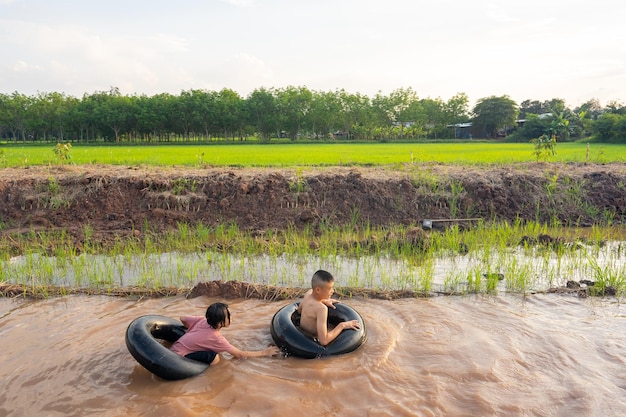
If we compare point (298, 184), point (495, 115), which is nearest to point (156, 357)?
point (298, 184)

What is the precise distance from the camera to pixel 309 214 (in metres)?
9.98

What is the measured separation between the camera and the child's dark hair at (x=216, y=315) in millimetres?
4020

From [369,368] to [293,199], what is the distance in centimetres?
673

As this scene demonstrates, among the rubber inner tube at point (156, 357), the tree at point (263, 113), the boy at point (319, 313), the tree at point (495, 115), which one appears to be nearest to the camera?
the rubber inner tube at point (156, 357)

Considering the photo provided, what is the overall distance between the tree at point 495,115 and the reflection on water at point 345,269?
2304 inches

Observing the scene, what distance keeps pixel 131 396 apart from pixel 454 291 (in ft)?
14.2

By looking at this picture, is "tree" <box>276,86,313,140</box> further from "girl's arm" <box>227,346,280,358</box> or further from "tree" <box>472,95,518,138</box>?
"girl's arm" <box>227,346,280,358</box>

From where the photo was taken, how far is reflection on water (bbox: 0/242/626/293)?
6.27 metres

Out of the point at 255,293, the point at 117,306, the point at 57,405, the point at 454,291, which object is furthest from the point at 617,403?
the point at 117,306

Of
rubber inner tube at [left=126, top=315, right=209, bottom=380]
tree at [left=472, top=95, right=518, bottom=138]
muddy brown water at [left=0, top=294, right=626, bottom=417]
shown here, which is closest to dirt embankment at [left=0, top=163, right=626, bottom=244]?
muddy brown water at [left=0, top=294, right=626, bottom=417]

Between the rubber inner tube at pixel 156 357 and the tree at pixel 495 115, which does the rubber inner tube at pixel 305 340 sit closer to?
the rubber inner tube at pixel 156 357

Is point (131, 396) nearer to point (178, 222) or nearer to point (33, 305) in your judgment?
point (33, 305)

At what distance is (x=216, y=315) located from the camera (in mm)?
4016

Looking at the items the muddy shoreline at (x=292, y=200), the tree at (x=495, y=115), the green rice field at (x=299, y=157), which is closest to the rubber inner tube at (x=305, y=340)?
the muddy shoreline at (x=292, y=200)
